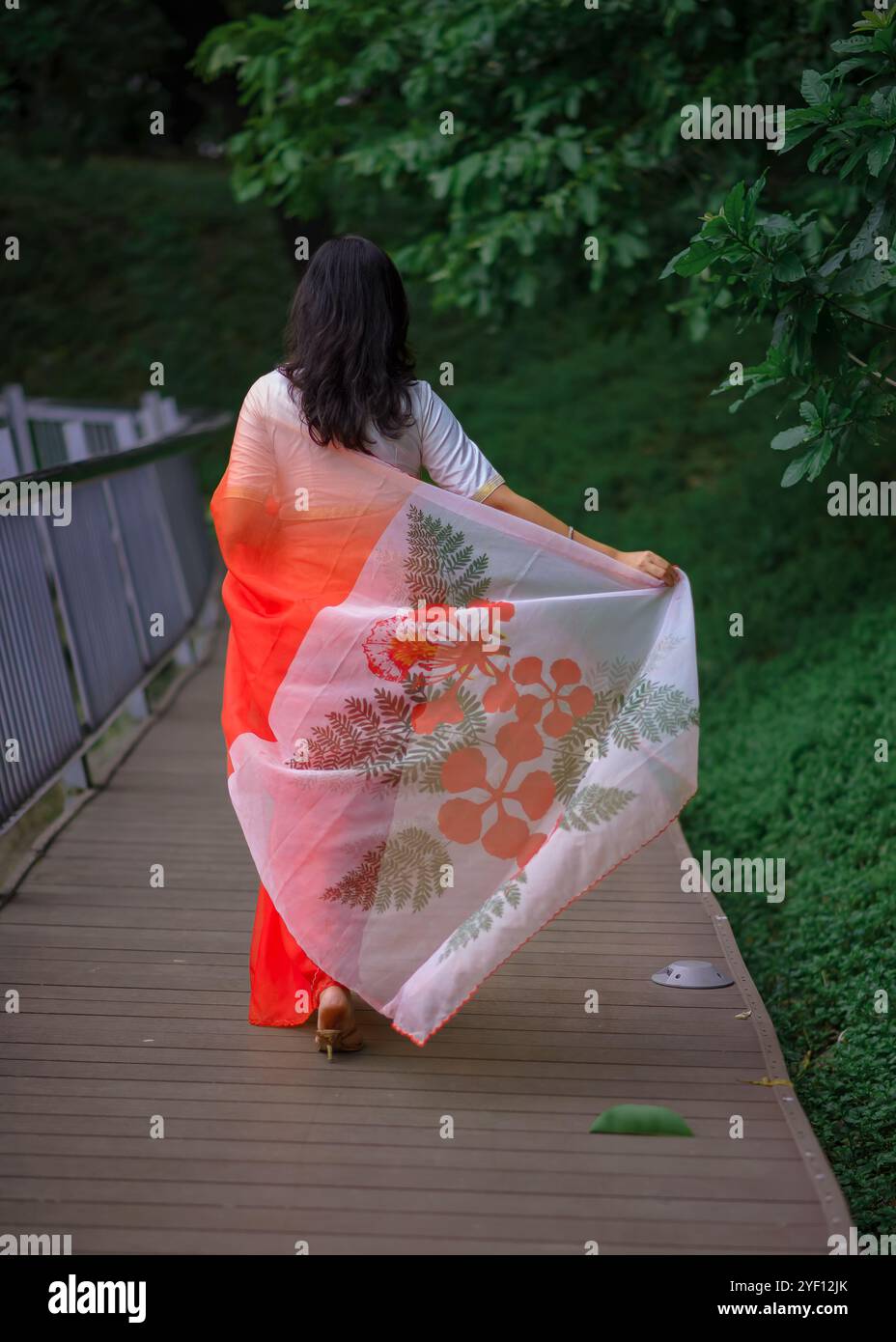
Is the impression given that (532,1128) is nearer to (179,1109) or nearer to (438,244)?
(179,1109)

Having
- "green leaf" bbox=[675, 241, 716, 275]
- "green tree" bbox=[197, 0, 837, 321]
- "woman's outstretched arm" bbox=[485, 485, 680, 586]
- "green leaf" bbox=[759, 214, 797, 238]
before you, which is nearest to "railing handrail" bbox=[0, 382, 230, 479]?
"green tree" bbox=[197, 0, 837, 321]

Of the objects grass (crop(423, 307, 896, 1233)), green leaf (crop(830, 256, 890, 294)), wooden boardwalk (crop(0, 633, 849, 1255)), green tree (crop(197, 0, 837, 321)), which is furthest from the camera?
green tree (crop(197, 0, 837, 321))

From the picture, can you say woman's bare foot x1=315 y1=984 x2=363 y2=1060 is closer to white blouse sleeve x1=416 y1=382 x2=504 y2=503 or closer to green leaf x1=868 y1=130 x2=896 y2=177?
white blouse sleeve x1=416 y1=382 x2=504 y2=503

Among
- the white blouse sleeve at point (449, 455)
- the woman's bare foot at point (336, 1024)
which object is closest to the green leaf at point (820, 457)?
the white blouse sleeve at point (449, 455)

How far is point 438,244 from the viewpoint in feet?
24.7

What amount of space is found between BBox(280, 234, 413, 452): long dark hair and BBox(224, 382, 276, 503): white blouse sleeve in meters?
0.10

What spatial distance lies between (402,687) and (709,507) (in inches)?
291

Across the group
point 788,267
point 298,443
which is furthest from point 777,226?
point 298,443

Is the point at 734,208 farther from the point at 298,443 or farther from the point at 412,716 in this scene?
the point at 412,716

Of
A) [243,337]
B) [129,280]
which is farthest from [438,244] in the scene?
[129,280]

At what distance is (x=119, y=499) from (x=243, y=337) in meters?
10.7

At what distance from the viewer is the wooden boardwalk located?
282 cm

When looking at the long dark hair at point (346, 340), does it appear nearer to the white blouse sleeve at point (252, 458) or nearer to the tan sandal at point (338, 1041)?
the white blouse sleeve at point (252, 458)

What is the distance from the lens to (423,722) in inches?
145
